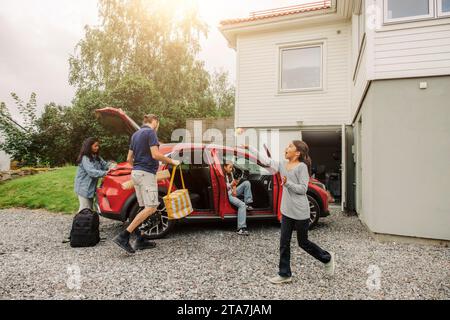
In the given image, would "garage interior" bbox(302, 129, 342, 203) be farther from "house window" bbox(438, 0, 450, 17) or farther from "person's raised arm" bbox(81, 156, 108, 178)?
"person's raised arm" bbox(81, 156, 108, 178)

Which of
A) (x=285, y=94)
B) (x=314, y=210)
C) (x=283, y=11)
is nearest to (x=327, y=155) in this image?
(x=285, y=94)

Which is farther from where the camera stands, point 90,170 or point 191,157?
point 191,157

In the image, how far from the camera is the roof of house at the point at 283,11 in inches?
387

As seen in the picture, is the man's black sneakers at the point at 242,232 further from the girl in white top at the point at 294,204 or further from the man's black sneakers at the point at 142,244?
the girl in white top at the point at 294,204

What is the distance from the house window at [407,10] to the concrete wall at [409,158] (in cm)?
114

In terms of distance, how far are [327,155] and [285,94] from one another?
535cm

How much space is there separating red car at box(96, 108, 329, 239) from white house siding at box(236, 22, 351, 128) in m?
3.90

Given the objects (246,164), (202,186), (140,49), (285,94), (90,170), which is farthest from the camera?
(140,49)

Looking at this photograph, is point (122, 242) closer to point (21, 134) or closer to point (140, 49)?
point (21, 134)

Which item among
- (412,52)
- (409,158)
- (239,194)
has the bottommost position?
(239,194)

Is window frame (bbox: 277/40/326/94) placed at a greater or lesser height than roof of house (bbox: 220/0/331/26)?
lesser

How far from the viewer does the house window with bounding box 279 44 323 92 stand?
1020 centimetres

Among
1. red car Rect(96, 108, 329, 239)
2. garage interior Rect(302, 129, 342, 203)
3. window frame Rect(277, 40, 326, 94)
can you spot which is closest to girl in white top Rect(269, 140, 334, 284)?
red car Rect(96, 108, 329, 239)

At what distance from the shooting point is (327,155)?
1462cm
